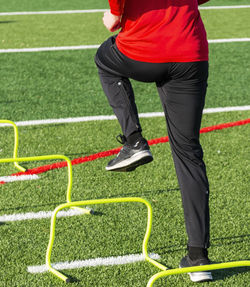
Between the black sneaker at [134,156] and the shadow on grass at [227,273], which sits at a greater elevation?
the black sneaker at [134,156]

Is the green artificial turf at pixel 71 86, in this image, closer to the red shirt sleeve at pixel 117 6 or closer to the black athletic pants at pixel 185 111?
the black athletic pants at pixel 185 111

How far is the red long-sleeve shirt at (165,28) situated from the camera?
11.3 feet

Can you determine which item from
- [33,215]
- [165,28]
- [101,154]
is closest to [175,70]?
[165,28]

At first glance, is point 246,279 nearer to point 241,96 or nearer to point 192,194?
point 192,194

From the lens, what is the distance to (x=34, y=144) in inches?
265

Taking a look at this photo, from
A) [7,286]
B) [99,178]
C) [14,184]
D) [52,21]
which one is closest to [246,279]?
[7,286]

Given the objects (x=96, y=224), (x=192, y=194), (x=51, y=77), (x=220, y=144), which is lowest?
(x=51, y=77)

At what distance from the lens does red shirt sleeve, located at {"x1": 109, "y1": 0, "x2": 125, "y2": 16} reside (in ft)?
11.0

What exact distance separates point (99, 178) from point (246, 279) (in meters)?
2.20

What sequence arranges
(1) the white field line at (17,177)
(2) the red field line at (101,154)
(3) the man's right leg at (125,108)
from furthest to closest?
(2) the red field line at (101,154) → (1) the white field line at (17,177) → (3) the man's right leg at (125,108)

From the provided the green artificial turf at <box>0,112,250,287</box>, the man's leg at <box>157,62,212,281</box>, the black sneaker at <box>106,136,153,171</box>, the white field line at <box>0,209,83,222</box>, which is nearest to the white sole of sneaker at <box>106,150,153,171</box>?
the black sneaker at <box>106,136,153,171</box>

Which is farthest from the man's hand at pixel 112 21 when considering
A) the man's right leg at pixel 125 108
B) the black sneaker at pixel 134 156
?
the black sneaker at pixel 134 156

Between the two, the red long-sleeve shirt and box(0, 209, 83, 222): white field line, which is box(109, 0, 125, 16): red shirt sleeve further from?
box(0, 209, 83, 222): white field line

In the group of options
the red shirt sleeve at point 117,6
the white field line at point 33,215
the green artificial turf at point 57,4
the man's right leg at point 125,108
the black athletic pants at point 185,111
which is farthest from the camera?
the green artificial turf at point 57,4
